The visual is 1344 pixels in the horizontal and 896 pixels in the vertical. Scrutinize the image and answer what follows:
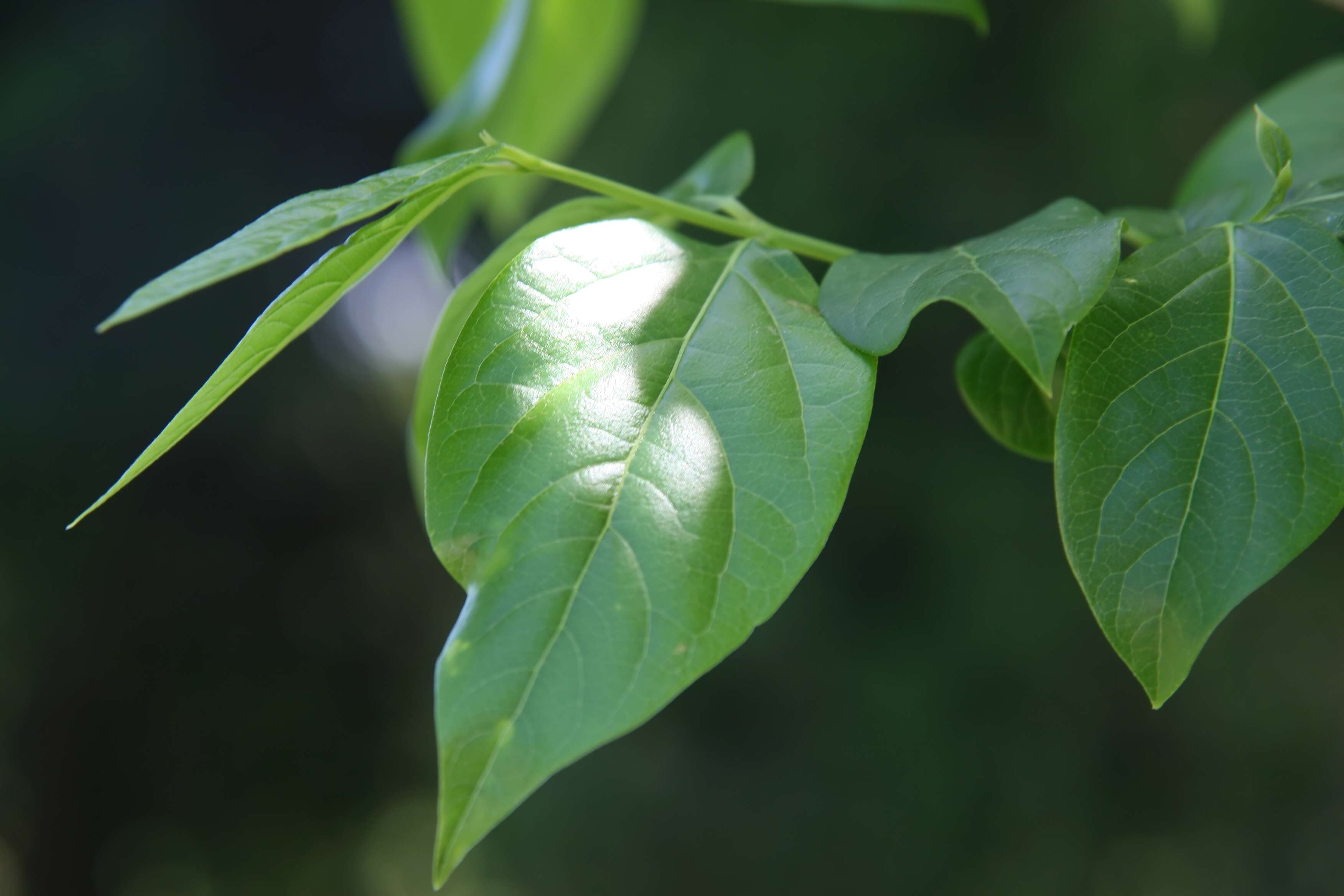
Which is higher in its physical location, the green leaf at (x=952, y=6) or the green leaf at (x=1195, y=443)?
the green leaf at (x=952, y=6)

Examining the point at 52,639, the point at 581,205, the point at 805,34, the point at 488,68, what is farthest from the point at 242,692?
the point at 581,205

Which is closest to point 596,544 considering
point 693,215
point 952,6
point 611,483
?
point 611,483

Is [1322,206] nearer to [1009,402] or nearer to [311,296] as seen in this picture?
[1009,402]

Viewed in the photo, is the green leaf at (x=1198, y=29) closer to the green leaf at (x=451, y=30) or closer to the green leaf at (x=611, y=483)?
the green leaf at (x=451, y=30)

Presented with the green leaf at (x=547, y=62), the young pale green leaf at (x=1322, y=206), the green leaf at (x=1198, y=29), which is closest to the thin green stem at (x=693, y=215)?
the young pale green leaf at (x=1322, y=206)

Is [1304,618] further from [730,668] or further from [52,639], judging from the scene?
[52,639]

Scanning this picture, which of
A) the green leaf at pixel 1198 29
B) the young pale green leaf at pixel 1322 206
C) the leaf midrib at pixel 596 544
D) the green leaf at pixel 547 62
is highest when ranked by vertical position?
the young pale green leaf at pixel 1322 206

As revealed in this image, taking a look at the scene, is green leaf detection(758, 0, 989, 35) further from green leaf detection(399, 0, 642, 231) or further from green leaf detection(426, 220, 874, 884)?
green leaf detection(399, 0, 642, 231)

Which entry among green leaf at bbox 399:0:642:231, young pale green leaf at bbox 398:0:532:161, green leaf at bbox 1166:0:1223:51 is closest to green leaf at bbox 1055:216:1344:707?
young pale green leaf at bbox 398:0:532:161
